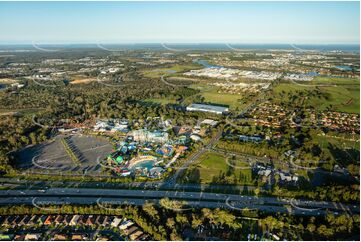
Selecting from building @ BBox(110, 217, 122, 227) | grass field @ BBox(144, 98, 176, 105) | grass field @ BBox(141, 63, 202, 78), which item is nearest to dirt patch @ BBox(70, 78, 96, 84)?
grass field @ BBox(141, 63, 202, 78)

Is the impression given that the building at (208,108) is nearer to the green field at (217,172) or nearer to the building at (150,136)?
the building at (150,136)

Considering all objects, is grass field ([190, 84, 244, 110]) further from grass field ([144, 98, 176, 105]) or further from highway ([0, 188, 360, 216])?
highway ([0, 188, 360, 216])

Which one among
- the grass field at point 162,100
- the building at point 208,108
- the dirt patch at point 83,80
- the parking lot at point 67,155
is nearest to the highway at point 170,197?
the parking lot at point 67,155

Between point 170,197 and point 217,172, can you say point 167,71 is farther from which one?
point 170,197

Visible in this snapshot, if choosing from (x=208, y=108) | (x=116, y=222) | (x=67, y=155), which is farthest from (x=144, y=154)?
(x=208, y=108)

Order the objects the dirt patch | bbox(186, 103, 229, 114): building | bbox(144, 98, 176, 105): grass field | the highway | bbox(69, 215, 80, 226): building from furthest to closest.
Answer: the dirt patch
bbox(144, 98, 176, 105): grass field
bbox(186, 103, 229, 114): building
the highway
bbox(69, 215, 80, 226): building

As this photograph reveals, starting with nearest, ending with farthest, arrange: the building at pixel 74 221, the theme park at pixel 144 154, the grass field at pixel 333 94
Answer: the building at pixel 74 221
the theme park at pixel 144 154
the grass field at pixel 333 94

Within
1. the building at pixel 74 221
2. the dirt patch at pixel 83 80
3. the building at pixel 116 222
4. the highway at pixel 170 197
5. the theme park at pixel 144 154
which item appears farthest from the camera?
the dirt patch at pixel 83 80
